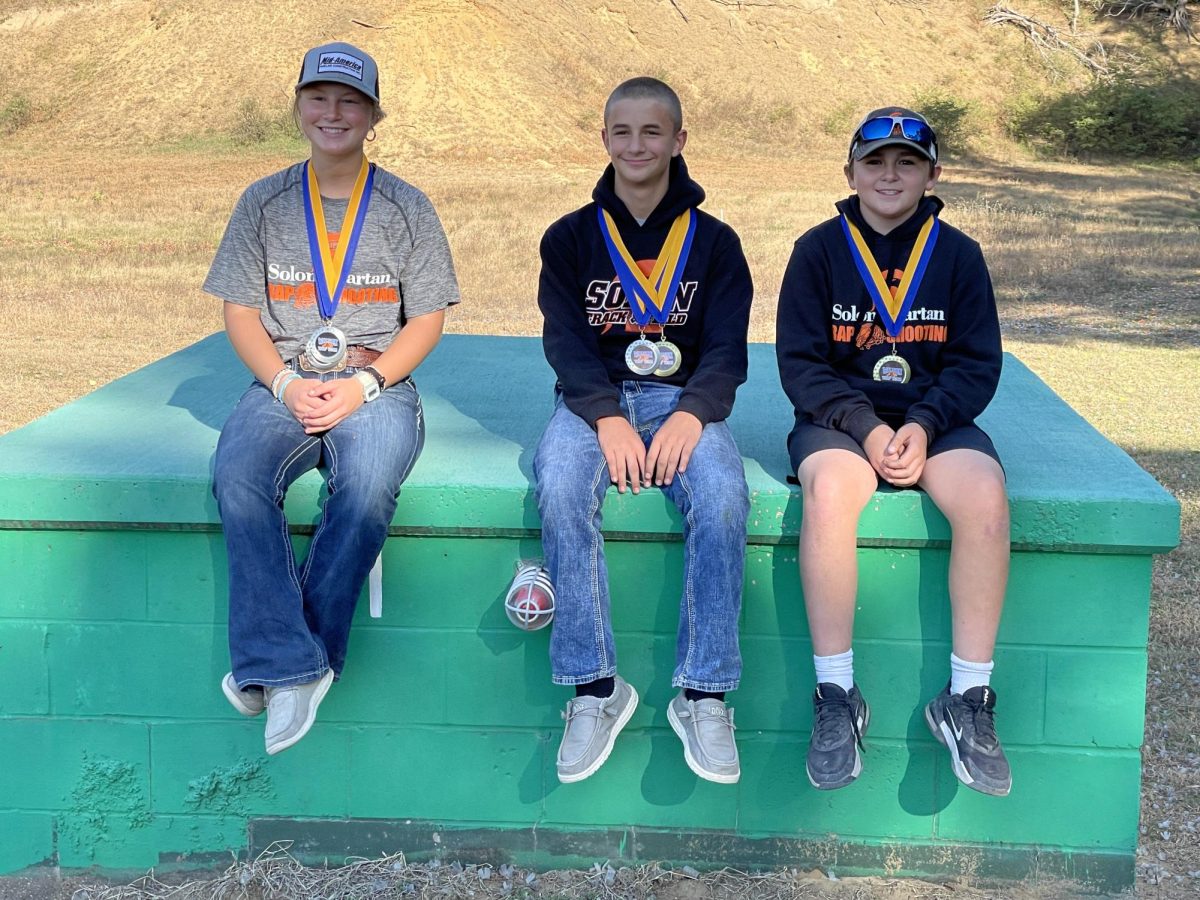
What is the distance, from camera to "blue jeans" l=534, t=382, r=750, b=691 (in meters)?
2.90

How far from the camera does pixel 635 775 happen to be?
127 inches

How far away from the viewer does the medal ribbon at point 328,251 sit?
3340 mm

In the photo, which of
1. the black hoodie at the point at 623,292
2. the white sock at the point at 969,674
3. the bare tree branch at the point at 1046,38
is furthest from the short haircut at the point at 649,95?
the bare tree branch at the point at 1046,38

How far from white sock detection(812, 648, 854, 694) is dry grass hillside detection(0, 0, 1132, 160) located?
29.1 metres

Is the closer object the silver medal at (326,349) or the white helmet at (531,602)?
the white helmet at (531,602)

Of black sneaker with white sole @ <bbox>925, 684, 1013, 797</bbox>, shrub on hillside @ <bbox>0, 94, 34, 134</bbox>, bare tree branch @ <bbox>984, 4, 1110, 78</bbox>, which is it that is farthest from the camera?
bare tree branch @ <bbox>984, 4, 1110, 78</bbox>

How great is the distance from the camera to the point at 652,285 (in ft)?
11.0

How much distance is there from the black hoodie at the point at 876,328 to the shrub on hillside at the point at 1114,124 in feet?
117

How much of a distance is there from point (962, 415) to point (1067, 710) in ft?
2.40

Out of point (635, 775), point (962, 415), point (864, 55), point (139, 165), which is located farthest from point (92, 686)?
point (864, 55)

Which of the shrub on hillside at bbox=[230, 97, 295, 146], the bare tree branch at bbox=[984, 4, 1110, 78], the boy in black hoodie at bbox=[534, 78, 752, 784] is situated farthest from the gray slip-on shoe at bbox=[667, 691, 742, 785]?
the bare tree branch at bbox=[984, 4, 1110, 78]

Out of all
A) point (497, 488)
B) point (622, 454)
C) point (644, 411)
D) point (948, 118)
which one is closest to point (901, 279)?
point (644, 411)

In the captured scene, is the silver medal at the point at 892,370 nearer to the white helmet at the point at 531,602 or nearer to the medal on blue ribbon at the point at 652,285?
the medal on blue ribbon at the point at 652,285

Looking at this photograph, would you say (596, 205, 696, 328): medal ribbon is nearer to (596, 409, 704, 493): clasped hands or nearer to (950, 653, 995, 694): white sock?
(596, 409, 704, 493): clasped hands
